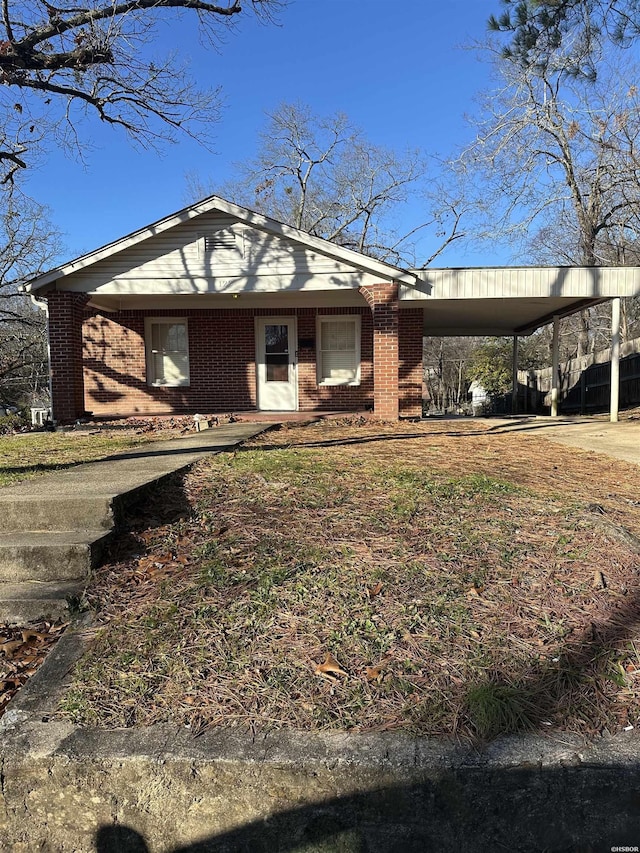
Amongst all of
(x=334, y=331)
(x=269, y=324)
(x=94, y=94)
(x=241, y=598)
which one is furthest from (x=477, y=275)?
(x=241, y=598)

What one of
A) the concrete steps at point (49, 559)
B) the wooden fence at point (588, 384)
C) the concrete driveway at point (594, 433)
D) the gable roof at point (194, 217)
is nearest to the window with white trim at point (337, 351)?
the gable roof at point (194, 217)

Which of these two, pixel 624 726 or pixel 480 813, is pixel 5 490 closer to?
pixel 480 813

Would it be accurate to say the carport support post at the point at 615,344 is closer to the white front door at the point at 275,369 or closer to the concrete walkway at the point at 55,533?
the white front door at the point at 275,369

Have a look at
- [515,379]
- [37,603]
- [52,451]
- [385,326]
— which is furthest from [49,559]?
[515,379]

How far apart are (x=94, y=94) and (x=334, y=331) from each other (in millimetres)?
7018

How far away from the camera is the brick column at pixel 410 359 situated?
1300 cm

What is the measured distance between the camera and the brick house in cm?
1084

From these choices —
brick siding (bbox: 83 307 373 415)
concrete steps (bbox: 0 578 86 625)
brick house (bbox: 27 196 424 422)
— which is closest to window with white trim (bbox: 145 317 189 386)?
brick house (bbox: 27 196 424 422)

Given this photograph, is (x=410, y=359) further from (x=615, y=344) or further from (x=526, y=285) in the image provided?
(x=615, y=344)

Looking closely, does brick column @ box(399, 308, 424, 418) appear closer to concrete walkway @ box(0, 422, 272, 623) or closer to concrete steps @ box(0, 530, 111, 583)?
concrete walkway @ box(0, 422, 272, 623)

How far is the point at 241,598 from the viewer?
2625 mm

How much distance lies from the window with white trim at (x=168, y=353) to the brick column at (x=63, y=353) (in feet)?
9.40

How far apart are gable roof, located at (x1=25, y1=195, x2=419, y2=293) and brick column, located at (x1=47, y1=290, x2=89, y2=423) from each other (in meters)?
0.45

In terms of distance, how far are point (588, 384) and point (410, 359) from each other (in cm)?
881
